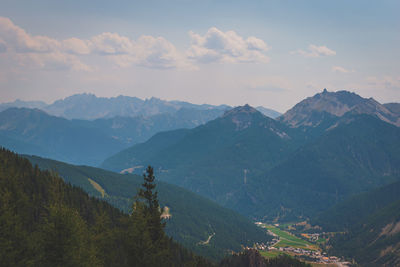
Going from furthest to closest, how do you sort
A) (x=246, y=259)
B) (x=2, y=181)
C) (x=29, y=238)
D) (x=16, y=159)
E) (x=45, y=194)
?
(x=246, y=259) → (x=16, y=159) → (x=45, y=194) → (x=2, y=181) → (x=29, y=238)

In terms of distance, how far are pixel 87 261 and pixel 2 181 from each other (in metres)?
29.8

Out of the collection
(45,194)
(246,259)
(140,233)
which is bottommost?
(246,259)

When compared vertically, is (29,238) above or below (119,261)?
above

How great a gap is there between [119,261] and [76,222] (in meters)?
23.7

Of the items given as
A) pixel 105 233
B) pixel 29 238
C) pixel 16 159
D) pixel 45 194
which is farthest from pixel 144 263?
pixel 16 159

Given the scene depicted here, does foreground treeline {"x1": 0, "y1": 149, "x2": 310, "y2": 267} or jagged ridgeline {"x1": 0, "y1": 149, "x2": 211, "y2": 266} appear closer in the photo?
jagged ridgeline {"x1": 0, "y1": 149, "x2": 211, "y2": 266}

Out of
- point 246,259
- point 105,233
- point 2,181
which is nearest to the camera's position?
point 2,181

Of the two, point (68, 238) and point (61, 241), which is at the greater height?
point (68, 238)

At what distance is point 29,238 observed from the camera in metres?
65.1

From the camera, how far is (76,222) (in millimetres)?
65812

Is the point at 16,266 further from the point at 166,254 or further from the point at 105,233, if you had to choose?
the point at 105,233

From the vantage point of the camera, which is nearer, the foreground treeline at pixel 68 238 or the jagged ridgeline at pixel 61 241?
the jagged ridgeline at pixel 61 241

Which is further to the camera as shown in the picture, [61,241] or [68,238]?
[68,238]

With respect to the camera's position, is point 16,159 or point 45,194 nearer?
point 45,194
